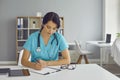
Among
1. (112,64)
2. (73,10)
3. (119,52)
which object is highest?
(73,10)

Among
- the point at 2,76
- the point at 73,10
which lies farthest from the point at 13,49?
the point at 2,76

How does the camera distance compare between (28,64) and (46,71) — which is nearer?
(46,71)

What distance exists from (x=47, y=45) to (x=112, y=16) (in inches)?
180

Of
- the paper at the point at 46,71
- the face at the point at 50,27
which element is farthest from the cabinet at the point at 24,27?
the paper at the point at 46,71

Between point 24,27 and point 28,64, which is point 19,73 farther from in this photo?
point 24,27

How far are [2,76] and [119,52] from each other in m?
3.37

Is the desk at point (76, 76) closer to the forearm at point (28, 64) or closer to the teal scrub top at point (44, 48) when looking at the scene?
the forearm at point (28, 64)

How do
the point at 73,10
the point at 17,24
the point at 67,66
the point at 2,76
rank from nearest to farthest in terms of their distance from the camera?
the point at 2,76
the point at 67,66
the point at 17,24
the point at 73,10

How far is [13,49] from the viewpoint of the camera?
6.86m

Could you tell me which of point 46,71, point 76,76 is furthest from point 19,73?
point 76,76

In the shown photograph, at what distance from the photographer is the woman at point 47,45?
2477 millimetres

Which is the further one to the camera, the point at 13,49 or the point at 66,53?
the point at 13,49

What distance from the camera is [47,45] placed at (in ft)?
8.48

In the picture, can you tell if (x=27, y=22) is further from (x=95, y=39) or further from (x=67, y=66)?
(x=67, y=66)
